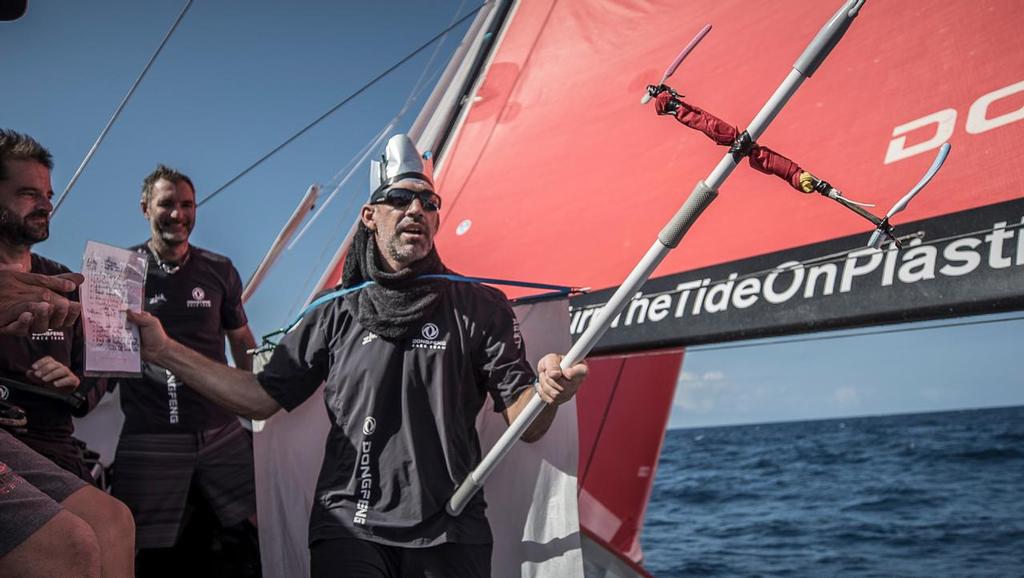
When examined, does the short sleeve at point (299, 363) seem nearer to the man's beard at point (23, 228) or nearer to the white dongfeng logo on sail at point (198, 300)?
the man's beard at point (23, 228)

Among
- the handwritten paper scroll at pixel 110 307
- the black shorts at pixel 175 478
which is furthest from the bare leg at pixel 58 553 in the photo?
the black shorts at pixel 175 478

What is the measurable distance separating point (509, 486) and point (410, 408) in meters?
0.56

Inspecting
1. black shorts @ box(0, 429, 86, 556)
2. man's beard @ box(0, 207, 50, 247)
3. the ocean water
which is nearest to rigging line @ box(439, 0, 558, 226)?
man's beard @ box(0, 207, 50, 247)

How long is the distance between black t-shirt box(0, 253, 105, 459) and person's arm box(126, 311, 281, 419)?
322 mm

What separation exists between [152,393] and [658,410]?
2867 mm

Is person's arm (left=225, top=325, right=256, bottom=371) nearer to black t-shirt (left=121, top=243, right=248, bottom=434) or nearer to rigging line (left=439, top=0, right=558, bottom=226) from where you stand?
black t-shirt (left=121, top=243, right=248, bottom=434)

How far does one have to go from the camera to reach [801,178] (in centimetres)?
164

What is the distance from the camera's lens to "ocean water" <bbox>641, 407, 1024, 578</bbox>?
39.6ft

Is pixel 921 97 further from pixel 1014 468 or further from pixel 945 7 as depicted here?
pixel 1014 468

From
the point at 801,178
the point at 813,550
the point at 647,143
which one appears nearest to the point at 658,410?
the point at 647,143

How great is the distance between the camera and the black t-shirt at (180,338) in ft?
10.8

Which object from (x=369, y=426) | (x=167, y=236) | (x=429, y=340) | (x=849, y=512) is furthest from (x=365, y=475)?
(x=849, y=512)

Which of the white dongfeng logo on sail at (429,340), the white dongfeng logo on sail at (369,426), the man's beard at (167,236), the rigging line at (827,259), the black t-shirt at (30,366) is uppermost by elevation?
A: the rigging line at (827,259)

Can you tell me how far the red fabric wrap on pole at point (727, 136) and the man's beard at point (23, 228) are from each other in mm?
1847
